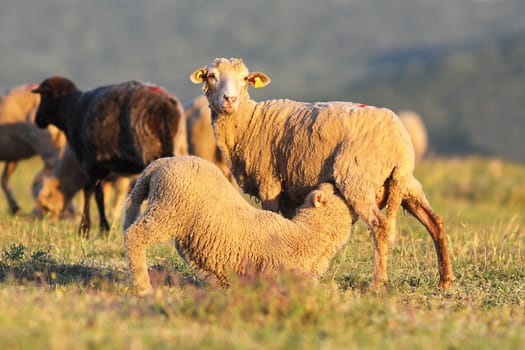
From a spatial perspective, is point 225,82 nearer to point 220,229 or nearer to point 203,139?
point 220,229

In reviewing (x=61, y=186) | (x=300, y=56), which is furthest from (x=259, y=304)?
(x=300, y=56)

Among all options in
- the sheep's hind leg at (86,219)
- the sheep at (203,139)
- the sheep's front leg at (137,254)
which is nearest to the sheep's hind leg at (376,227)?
the sheep's front leg at (137,254)

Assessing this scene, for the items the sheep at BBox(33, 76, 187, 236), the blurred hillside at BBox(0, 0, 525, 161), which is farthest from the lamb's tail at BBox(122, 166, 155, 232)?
the blurred hillside at BBox(0, 0, 525, 161)

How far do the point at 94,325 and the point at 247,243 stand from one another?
2.06m

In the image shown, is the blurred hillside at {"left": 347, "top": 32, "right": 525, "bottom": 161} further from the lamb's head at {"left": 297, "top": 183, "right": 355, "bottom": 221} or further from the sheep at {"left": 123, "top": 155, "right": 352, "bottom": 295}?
the sheep at {"left": 123, "top": 155, "right": 352, "bottom": 295}

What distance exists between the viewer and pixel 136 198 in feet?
24.6

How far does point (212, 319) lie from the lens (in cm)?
565

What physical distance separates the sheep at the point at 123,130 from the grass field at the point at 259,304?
4.89 feet

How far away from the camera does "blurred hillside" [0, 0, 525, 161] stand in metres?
96.1

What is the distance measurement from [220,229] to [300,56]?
553 feet

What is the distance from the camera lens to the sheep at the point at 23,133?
47.3ft

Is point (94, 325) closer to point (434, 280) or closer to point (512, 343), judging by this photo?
point (512, 343)

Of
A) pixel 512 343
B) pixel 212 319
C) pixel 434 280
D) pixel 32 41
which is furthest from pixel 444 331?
pixel 32 41

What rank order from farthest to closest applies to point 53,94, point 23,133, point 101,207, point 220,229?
point 23,133 < point 53,94 < point 101,207 < point 220,229
